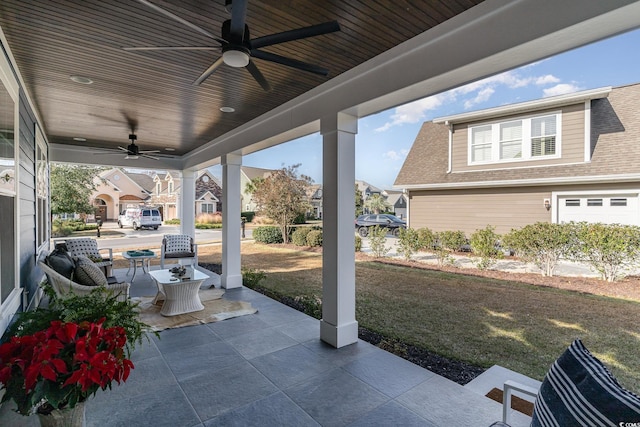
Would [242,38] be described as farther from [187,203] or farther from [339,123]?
[187,203]

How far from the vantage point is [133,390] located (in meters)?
2.58

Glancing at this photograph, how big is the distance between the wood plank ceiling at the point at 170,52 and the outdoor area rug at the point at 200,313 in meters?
2.93

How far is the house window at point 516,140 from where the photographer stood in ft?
24.7

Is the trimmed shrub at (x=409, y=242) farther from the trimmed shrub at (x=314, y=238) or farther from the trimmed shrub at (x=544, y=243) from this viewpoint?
the trimmed shrub at (x=314, y=238)

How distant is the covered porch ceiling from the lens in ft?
6.55

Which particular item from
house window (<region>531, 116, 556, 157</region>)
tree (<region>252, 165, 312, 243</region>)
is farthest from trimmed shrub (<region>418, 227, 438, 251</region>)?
tree (<region>252, 165, 312, 243</region>)

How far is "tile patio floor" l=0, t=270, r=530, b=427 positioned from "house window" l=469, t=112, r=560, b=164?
7083mm

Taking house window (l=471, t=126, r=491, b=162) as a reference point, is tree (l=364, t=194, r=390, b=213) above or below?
below

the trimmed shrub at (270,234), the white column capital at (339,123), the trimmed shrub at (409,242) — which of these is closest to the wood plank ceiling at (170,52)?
the white column capital at (339,123)

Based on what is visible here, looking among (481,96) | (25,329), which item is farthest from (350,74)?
(481,96)

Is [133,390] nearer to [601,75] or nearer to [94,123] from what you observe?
[94,123]

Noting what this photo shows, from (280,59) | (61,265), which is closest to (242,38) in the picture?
(280,59)

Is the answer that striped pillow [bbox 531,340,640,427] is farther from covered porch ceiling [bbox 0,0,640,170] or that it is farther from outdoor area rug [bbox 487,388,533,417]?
covered porch ceiling [bbox 0,0,640,170]

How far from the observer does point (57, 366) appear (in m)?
1.37
